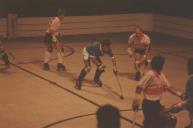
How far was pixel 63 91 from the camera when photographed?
15.4m

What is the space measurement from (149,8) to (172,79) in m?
13.3

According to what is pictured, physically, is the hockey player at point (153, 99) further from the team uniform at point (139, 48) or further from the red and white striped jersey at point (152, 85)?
the team uniform at point (139, 48)

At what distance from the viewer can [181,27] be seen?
27.9m

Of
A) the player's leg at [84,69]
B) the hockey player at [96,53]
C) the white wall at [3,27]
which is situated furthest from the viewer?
the white wall at [3,27]

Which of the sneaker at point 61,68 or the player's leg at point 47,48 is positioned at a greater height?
the player's leg at point 47,48

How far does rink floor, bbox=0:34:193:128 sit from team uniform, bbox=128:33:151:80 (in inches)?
29.3

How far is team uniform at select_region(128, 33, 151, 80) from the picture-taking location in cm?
1670

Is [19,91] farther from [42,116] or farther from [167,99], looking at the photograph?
[167,99]

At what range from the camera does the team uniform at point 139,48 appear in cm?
1670

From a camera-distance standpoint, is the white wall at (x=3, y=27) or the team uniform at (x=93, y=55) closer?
the team uniform at (x=93, y=55)

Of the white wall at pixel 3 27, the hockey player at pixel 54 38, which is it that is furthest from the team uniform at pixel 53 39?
the white wall at pixel 3 27

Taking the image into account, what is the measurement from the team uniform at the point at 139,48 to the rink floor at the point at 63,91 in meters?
0.74

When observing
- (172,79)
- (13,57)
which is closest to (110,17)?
(13,57)

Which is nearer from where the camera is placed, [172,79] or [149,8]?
[172,79]
